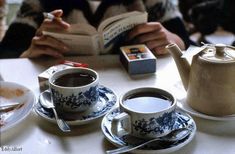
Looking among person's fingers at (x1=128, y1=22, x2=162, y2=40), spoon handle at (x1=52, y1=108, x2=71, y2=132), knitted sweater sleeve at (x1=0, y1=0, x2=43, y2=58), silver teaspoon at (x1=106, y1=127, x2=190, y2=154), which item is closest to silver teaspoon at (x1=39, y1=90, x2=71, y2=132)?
spoon handle at (x1=52, y1=108, x2=71, y2=132)

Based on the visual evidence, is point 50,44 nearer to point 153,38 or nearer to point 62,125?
point 153,38

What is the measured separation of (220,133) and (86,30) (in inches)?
18.7

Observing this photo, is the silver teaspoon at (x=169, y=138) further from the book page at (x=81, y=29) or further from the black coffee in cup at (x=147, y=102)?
the book page at (x=81, y=29)

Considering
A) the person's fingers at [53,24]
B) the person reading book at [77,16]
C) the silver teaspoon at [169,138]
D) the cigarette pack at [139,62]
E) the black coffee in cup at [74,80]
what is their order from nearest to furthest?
the silver teaspoon at [169,138], the black coffee in cup at [74,80], the cigarette pack at [139,62], the person's fingers at [53,24], the person reading book at [77,16]

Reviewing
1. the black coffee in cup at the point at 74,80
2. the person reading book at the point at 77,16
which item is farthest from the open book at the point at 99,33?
the black coffee in cup at the point at 74,80

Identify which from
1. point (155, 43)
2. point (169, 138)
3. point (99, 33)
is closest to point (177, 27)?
point (155, 43)

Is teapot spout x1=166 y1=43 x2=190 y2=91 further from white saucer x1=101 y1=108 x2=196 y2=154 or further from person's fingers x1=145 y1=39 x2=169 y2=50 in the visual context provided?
person's fingers x1=145 y1=39 x2=169 y2=50

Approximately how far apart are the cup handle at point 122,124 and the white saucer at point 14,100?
196mm

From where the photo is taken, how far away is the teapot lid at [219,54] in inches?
25.5

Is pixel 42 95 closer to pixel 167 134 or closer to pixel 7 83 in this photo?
pixel 7 83

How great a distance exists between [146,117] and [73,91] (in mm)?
157

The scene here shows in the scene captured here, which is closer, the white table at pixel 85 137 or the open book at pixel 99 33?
the white table at pixel 85 137

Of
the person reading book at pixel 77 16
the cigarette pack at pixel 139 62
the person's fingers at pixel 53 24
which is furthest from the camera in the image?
the person reading book at pixel 77 16

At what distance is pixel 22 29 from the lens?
1197mm
